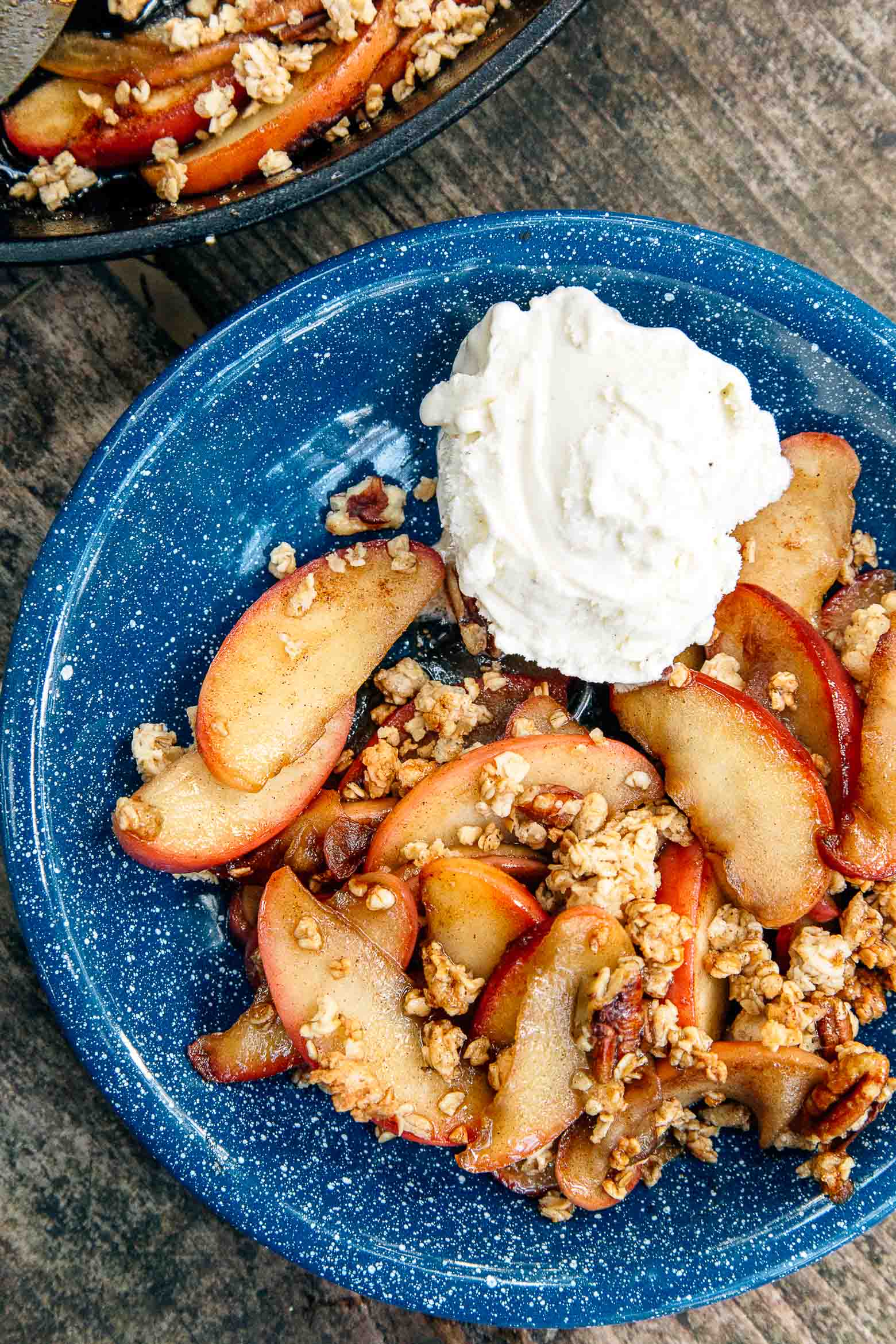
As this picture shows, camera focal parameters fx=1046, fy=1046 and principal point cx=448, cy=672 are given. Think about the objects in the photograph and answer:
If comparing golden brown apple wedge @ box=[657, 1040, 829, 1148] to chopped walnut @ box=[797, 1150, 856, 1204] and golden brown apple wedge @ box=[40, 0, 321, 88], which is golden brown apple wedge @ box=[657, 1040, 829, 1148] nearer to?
chopped walnut @ box=[797, 1150, 856, 1204]

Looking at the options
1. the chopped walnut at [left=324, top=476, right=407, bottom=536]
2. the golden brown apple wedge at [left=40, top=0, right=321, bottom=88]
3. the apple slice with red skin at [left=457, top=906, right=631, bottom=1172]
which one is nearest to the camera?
the apple slice with red skin at [left=457, top=906, right=631, bottom=1172]

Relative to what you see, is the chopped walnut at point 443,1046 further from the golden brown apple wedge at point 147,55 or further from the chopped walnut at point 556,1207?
the golden brown apple wedge at point 147,55

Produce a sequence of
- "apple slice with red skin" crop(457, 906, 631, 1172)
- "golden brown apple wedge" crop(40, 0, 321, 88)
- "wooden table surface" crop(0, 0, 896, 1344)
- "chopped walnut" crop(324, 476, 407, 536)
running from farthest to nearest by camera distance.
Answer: "wooden table surface" crop(0, 0, 896, 1344) < "chopped walnut" crop(324, 476, 407, 536) < "golden brown apple wedge" crop(40, 0, 321, 88) < "apple slice with red skin" crop(457, 906, 631, 1172)

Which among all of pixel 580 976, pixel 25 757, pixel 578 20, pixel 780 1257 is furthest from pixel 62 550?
pixel 780 1257

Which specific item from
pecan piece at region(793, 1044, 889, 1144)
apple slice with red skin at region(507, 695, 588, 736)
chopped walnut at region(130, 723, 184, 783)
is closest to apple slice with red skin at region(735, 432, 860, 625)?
apple slice with red skin at region(507, 695, 588, 736)

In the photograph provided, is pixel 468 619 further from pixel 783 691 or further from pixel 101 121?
pixel 101 121
